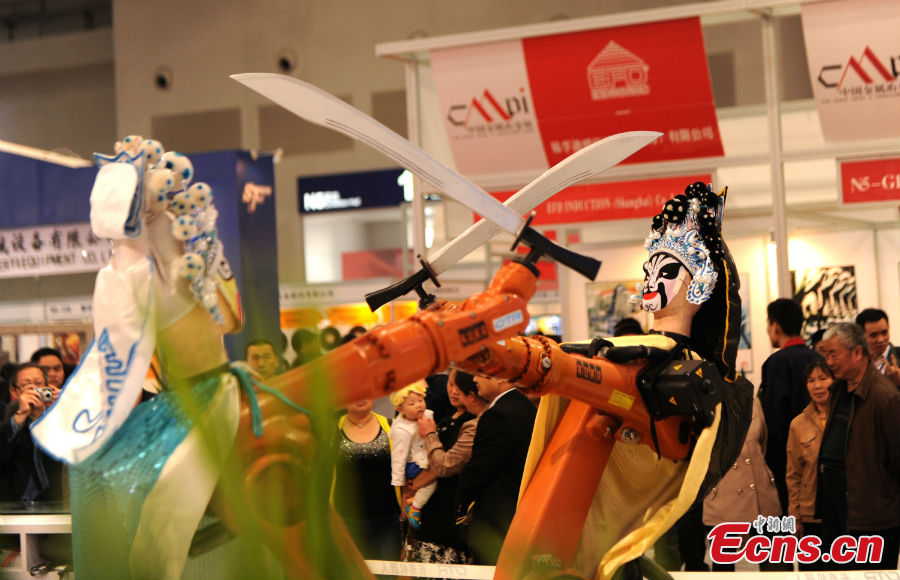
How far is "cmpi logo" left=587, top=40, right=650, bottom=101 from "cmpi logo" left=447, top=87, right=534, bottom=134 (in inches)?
17.7

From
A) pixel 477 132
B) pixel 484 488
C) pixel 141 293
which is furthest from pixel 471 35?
pixel 141 293

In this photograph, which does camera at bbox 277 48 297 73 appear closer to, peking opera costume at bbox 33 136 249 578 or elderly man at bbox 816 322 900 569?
A: elderly man at bbox 816 322 900 569

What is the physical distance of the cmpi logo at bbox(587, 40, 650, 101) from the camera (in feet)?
20.6

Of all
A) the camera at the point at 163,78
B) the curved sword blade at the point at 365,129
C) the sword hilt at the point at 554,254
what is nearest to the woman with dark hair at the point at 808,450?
the sword hilt at the point at 554,254

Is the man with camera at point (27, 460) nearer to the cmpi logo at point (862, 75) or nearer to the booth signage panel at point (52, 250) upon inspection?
the cmpi logo at point (862, 75)

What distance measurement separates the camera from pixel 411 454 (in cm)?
416

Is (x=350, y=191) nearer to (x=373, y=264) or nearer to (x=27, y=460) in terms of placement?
(x=373, y=264)

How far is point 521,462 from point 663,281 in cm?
105

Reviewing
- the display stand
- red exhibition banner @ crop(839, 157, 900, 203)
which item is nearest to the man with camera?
the display stand

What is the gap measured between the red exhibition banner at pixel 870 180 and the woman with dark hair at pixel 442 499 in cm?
294

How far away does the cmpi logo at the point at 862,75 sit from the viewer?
582 cm

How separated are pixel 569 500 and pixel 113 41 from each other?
49.2 feet

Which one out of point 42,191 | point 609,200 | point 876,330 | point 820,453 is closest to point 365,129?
point 820,453

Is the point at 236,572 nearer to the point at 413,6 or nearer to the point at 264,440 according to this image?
the point at 264,440
